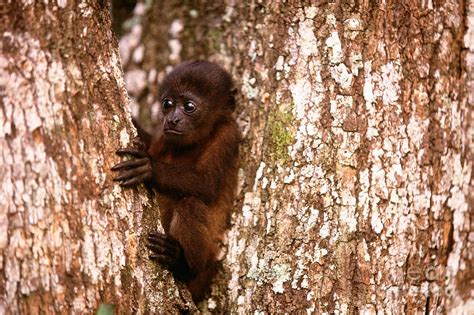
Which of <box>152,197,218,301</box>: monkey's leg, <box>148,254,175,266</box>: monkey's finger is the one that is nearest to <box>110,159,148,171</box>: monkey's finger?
<box>148,254,175,266</box>: monkey's finger

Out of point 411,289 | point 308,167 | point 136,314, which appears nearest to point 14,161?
point 136,314

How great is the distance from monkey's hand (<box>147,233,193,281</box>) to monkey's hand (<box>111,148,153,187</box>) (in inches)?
14.3

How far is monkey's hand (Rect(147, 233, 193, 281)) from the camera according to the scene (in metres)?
3.76

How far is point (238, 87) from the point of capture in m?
5.02

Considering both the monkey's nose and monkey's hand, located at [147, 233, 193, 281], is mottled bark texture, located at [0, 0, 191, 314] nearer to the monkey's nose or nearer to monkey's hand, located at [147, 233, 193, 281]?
monkey's hand, located at [147, 233, 193, 281]

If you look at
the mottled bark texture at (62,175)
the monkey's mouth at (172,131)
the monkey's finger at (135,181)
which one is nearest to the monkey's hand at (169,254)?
the mottled bark texture at (62,175)

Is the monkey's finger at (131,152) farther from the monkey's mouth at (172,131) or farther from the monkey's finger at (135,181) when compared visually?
the monkey's mouth at (172,131)

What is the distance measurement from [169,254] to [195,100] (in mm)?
1681

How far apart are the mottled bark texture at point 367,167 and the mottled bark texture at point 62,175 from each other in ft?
3.63

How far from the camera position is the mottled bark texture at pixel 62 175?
314 cm

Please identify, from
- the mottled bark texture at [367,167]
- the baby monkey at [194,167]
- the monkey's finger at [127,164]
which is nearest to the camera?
the monkey's finger at [127,164]

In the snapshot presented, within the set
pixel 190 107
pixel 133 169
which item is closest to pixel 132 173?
pixel 133 169

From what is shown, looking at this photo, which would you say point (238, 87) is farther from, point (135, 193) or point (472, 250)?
point (472, 250)

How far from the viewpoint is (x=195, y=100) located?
523cm
